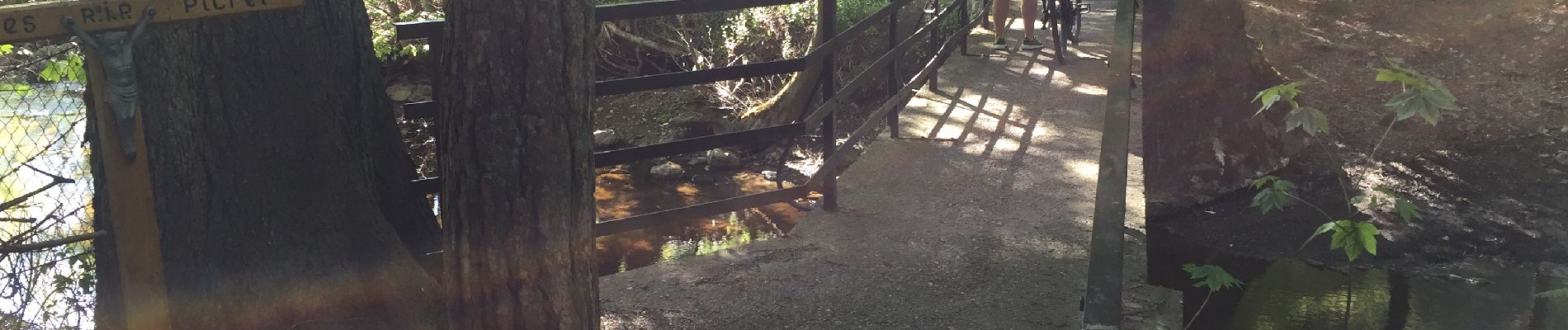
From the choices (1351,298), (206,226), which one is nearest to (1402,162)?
(1351,298)

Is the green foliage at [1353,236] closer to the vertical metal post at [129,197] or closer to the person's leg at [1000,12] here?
the vertical metal post at [129,197]

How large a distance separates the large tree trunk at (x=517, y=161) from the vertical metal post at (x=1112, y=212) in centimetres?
128

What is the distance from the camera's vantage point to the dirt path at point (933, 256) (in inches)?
170

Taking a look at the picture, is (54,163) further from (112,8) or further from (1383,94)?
(1383,94)

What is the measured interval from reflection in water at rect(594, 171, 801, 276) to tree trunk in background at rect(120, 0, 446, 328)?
3342 mm

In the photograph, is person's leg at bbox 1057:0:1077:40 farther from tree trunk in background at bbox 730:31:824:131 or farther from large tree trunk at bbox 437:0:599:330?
large tree trunk at bbox 437:0:599:330

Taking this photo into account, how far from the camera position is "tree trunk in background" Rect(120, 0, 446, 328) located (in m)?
3.35

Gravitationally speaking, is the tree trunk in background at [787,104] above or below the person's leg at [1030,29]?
below

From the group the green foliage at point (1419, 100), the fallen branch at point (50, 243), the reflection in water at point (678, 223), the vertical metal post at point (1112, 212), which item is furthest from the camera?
the reflection in water at point (678, 223)

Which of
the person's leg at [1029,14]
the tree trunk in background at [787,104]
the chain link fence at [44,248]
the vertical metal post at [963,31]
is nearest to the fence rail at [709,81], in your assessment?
the chain link fence at [44,248]

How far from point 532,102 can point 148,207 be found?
873mm

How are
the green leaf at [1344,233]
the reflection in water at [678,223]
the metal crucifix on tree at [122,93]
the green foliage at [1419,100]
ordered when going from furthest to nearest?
the reflection in water at [678,223] → the green leaf at [1344,233] → the green foliage at [1419,100] → the metal crucifix on tree at [122,93]

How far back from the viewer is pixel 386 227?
12.4ft

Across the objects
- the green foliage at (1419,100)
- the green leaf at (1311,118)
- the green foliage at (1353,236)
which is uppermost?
the green foliage at (1419,100)
